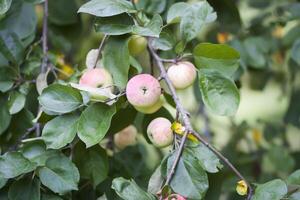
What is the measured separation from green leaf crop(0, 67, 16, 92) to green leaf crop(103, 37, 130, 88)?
21 cm

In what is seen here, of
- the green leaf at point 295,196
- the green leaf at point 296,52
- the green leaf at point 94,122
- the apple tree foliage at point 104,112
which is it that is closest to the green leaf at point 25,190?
the apple tree foliage at point 104,112

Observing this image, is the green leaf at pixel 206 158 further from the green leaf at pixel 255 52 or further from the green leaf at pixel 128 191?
the green leaf at pixel 255 52

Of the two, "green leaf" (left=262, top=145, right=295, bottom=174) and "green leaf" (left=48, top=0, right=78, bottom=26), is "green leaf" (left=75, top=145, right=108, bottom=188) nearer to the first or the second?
"green leaf" (left=48, top=0, right=78, bottom=26)

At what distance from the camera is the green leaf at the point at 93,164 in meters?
0.98

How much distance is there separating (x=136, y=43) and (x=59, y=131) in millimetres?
187

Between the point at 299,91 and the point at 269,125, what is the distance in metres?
0.16

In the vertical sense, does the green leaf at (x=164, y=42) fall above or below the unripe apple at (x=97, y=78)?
above

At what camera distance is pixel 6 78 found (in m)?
1.06

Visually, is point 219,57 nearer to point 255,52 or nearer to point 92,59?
point 92,59

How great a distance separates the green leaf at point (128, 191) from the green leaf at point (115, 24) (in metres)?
0.24

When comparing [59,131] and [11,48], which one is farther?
[11,48]

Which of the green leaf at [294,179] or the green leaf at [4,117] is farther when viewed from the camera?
the green leaf at [4,117]

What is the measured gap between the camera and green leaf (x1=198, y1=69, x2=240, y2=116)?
87cm

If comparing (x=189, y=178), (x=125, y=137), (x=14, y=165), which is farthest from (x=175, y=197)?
(x=125, y=137)
